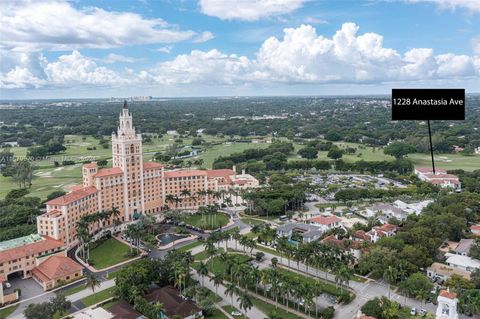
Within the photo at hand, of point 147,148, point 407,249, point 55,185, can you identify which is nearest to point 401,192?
point 407,249

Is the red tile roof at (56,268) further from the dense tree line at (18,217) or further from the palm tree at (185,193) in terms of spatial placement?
the palm tree at (185,193)

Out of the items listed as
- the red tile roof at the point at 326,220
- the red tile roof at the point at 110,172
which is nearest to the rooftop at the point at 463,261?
the red tile roof at the point at 326,220

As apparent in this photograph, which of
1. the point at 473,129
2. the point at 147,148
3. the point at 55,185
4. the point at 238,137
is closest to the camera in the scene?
the point at 55,185

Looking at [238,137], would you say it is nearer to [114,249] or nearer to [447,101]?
[114,249]

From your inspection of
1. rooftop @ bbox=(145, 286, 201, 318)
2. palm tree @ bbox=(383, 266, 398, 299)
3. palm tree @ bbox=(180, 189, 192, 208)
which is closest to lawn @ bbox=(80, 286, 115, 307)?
rooftop @ bbox=(145, 286, 201, 318)

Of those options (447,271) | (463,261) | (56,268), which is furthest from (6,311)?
(463,261)

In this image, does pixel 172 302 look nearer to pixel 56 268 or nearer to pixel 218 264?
pixel 218 264
